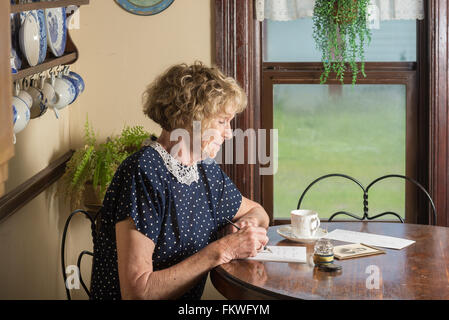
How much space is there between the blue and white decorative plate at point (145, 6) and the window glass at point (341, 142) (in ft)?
2.44

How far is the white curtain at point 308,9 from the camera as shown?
2773 mm

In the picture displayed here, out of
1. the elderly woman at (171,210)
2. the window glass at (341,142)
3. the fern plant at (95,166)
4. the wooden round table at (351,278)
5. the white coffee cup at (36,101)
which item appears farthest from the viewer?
the window glass at (341,142)

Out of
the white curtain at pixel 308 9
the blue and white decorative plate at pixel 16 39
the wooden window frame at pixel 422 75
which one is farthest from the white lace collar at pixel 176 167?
the white curtain at pixel 308 9

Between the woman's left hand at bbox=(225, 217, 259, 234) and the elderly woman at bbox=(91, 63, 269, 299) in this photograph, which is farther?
the woman's left hand at bbox=(225, 217, 259, 234)

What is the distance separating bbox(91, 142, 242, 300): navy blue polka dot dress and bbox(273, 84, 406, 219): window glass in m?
1.20

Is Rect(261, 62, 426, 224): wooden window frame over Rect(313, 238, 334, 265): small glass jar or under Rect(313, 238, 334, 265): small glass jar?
over

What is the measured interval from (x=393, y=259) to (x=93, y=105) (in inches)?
71.0

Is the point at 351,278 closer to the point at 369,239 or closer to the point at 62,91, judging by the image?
the point at 369,239

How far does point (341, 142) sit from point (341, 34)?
57cm

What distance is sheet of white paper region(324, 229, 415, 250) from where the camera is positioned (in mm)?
1897

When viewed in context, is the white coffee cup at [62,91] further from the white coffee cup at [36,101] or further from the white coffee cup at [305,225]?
the white coffee cup at [305,225]

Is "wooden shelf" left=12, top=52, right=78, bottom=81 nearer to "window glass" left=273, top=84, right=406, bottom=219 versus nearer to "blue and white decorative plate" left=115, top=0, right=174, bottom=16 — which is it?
"blue and white decorative plate" left=115, top=0, right=174, bottom=16

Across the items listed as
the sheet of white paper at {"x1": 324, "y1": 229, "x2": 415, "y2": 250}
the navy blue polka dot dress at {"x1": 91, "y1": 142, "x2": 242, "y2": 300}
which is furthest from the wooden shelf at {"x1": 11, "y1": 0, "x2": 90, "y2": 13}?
the sheet of white paper at {"x1": 324, "y1": 229, "x2": 415, "y2": 250}
